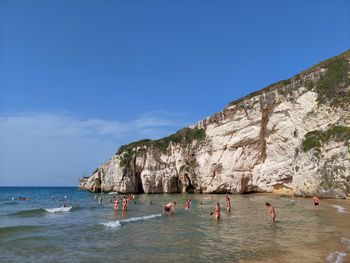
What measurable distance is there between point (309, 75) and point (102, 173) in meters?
47.0

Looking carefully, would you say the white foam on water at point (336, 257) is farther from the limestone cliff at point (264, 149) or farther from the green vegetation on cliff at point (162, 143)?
the green vegetation on cliff at point (162, 143)

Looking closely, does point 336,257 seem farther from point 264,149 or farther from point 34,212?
point 264,149

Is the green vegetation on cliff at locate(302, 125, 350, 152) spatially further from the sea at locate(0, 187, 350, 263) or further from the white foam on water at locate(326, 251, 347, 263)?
the white foam on water at locate(326, 251, 347, 263)

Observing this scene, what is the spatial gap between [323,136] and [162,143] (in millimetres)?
32695

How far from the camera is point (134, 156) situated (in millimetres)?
65625

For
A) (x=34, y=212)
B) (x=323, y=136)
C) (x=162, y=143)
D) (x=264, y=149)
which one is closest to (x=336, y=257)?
(x=323, y=136)

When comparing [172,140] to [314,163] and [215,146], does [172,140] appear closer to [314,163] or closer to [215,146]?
[215,146]

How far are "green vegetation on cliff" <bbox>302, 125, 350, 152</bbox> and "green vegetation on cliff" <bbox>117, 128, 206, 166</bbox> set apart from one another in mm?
20632

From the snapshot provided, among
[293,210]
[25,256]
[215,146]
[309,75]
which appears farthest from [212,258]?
[215,146]

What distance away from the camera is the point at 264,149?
4828 centimetres

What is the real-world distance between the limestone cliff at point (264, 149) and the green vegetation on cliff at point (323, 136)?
11cm

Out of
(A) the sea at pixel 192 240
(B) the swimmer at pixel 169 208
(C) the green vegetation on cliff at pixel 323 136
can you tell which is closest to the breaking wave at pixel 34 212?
(A) the sea at pixel 192 240

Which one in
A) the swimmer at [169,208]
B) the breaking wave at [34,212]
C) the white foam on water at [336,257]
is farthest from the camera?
the breaking wave at [34,212]

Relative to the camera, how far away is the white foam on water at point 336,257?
38.1 feet
